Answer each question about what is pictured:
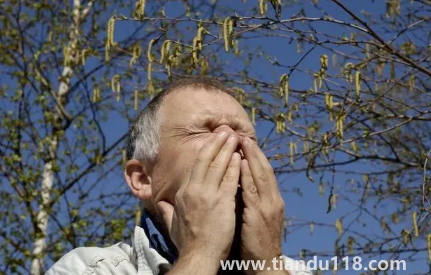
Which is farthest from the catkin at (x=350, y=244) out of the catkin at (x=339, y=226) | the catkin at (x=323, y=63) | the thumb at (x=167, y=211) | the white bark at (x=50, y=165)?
the white bark at (x=50, y=165)

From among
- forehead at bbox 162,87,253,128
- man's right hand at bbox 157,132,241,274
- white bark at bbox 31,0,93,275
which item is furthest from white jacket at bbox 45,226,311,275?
white bark at bbox 31,0,93,275

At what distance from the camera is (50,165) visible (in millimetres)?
8258

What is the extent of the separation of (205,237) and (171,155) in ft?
1.65

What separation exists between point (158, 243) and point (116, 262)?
15cm

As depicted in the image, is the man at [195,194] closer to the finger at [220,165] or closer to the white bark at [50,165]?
the finger at [220,165]

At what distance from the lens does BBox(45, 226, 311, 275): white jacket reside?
2.20 metres

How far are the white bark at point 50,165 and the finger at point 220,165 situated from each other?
18.5ft

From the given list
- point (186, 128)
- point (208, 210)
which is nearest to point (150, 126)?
point (186, 128)

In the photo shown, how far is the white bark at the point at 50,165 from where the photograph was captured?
7672mm

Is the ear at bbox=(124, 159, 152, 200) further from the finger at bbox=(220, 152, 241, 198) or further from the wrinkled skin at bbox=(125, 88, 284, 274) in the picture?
the finger at bbox=(220, 152, 241, 198)

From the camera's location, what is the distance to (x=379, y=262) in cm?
490

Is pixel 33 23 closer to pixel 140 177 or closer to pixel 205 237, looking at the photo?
pixel 140 177

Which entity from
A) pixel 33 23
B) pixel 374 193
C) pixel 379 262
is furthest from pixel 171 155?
pixel 33 23

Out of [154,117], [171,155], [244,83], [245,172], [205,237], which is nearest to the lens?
[205,237]
